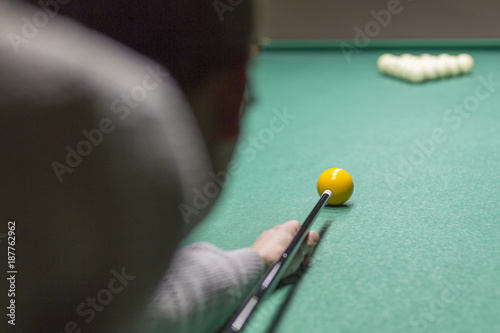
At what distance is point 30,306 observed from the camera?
65 cm

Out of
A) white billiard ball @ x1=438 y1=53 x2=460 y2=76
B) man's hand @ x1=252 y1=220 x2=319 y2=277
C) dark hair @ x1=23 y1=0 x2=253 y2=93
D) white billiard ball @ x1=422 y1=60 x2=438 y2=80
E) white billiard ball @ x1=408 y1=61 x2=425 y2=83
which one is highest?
white billiard ball @ x1=438 y1=53 x2=460 y2=76

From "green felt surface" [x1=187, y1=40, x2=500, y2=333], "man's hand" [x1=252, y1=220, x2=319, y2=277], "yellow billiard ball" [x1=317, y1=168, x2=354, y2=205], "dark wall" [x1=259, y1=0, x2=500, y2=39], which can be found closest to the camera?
"green felt surface" [x1=187, y1=40, x2=500, y2=333]

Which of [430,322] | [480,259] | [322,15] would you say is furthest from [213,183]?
[322,15]

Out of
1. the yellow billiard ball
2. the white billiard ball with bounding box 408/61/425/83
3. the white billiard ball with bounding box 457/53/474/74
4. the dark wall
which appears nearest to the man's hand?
the yellow billiard ball

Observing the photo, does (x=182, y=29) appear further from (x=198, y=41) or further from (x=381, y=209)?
(x=381, y=209)

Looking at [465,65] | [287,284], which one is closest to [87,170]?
[287,284]

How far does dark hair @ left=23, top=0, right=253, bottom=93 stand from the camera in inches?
19.3

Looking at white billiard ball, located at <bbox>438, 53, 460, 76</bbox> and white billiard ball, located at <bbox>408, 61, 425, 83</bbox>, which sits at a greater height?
white billiard ball, located at <bbox>438, 53, 460, 76</bbox>

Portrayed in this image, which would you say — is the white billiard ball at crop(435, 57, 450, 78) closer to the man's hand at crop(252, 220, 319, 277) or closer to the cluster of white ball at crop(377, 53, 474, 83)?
the cluster of white ball at crop(377, 53, 474, 83)

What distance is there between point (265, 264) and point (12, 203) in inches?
26.6

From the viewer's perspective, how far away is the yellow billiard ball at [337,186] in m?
1.57

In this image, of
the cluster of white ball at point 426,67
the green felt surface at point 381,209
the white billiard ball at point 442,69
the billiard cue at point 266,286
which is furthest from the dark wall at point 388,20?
the billiard cue at point 266,286

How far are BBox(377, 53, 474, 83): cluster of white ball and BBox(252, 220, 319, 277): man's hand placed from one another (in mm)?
2257

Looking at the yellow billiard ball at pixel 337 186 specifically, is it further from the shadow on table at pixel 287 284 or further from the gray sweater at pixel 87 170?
the gray sweater at pixel 87 170
